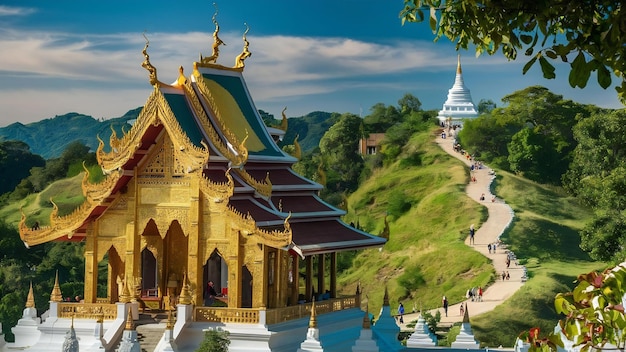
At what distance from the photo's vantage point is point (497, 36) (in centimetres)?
1041

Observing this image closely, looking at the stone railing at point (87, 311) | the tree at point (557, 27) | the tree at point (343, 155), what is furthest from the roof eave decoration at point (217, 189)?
the tree at point (343, 155)

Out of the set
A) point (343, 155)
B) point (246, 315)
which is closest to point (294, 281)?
point (246, 315)

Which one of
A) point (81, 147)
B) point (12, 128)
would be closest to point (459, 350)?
point (81, 147)

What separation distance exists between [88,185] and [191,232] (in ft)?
6.11

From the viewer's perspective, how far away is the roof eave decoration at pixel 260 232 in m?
20.2

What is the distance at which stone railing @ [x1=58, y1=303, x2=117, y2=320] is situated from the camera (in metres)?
21.4

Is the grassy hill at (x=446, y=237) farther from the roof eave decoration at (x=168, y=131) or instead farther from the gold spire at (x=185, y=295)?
the roof eave decoration at (x=168, y=131)

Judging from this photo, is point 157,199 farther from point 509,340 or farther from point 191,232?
point 509,340

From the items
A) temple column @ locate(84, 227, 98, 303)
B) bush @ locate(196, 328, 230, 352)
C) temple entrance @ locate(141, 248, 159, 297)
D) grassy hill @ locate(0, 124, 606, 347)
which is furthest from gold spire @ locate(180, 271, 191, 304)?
grassy hill @ locate(0, 124, 606, 347)

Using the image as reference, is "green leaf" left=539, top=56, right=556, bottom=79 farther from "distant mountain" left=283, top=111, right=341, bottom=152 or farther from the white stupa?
"distant mountain" left=283, top=111, right=341, bottom=152

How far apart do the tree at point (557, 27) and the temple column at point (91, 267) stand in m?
11.7

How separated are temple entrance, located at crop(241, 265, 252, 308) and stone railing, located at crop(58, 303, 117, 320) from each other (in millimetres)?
1968

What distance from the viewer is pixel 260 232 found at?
2042 centimetres

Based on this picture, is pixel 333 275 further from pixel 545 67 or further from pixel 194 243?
pixel 545 67
